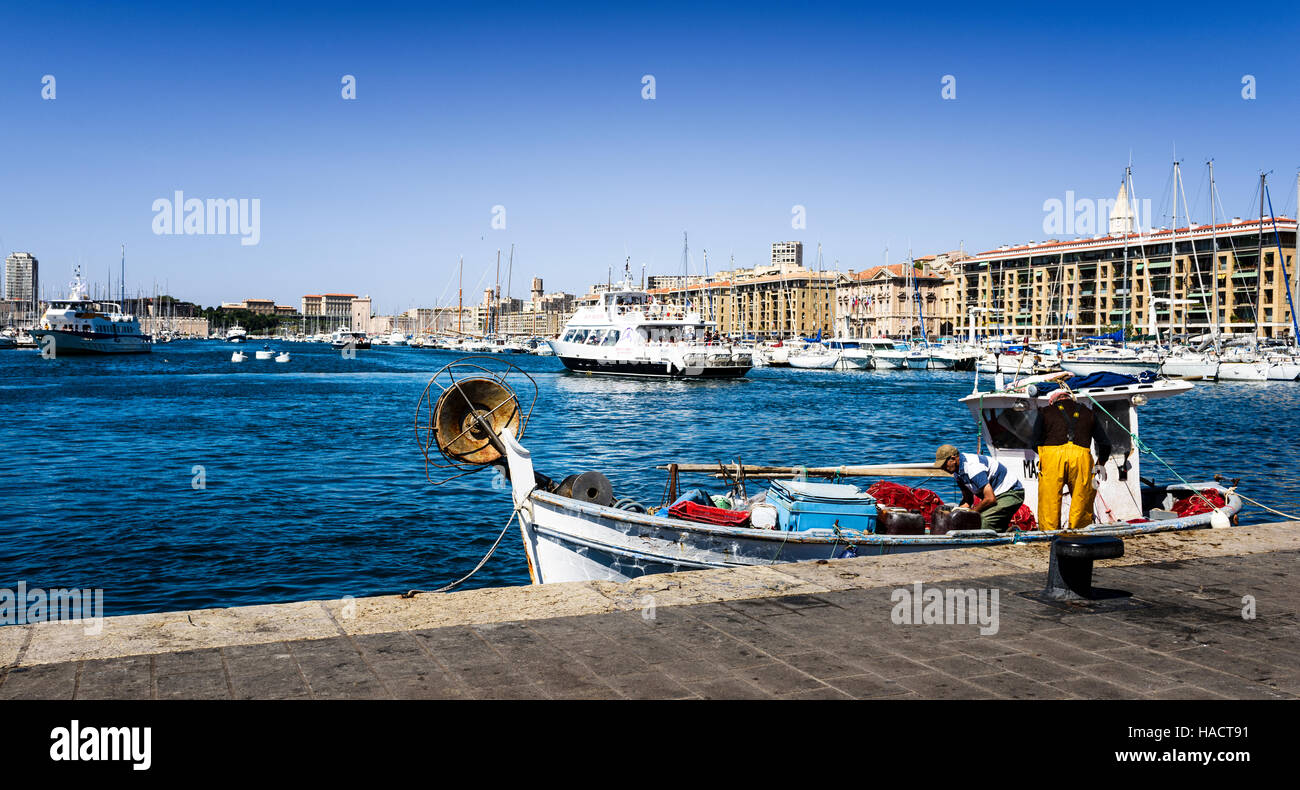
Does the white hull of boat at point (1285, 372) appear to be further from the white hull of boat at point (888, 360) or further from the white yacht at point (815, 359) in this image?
the white yacht at point (815, 359)

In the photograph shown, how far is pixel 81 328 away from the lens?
10300 cm

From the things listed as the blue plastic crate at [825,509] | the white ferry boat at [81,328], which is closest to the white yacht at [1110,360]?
the blue plastic crate at [825,509]

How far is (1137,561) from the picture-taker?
8.01 meters

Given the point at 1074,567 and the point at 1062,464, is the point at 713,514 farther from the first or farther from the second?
the point at 1074,567

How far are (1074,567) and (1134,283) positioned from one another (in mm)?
136703

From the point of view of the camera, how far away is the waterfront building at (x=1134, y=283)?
11269cm

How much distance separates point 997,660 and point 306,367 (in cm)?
10517

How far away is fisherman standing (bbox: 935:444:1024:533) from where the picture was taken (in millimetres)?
11148

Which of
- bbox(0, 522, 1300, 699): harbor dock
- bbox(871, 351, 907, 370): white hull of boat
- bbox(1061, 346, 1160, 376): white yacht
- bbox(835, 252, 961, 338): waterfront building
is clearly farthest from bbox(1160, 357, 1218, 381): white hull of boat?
bbox(835, 252, 961, 338): waterfront building

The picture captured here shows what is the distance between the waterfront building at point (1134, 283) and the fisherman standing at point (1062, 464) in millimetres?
93830

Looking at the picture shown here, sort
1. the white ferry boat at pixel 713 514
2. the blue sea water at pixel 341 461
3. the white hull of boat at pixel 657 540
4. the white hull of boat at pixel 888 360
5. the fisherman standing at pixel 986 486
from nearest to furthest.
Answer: the white hull of boat at pixel 657 540 < the white ferry boat at pixel 713 514 < the fisherman standing at pixel 986 486 < the blue sea water at pixel 341 461 < the white hull of boat at pixel 888 360

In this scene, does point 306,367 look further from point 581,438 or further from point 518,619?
point 518,619

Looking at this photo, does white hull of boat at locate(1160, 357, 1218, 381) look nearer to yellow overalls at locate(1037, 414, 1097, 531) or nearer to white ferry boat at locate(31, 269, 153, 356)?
yellow overalls at locate(1037, 414, 1097, 531)
